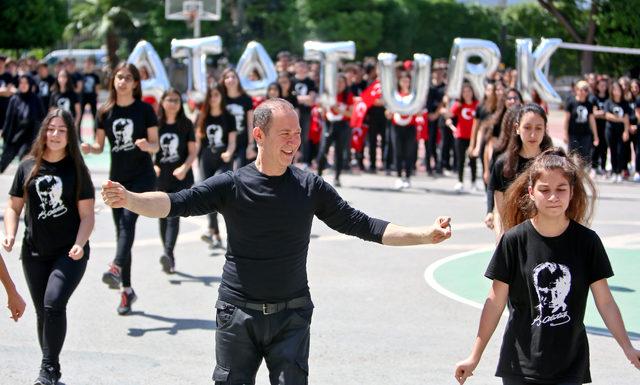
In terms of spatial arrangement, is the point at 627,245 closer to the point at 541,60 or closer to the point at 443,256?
the point at 443,256

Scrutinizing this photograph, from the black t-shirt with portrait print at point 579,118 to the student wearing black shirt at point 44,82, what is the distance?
34.3 feet

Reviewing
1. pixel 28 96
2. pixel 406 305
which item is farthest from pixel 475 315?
pixel 28 96

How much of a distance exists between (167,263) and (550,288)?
19.5ft

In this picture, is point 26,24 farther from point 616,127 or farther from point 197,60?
point 616,127

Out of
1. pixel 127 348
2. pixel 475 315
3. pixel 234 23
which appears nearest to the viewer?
pixel 127 348

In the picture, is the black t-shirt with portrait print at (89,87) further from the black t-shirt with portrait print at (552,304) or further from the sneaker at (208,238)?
the black t-shirt with portrait print at (552,304)

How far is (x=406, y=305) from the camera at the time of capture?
9016mm

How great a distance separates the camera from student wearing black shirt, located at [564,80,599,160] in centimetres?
1789

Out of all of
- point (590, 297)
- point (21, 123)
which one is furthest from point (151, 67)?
point (590, 297)

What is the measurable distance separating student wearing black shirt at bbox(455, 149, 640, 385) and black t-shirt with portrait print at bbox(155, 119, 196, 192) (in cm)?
578

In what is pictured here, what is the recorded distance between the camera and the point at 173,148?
10.2 meters

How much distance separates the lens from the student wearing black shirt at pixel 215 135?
37.5 feet

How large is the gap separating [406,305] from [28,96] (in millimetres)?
11088

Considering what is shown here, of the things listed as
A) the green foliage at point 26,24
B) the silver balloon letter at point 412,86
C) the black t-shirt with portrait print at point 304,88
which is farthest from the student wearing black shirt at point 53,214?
the green foliage at point 26,24
